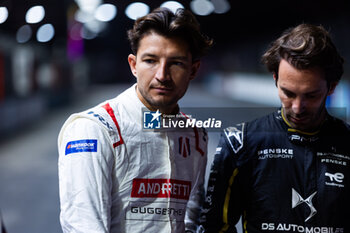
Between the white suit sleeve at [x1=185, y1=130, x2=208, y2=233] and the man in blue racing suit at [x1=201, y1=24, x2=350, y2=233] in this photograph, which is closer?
the man in blue racing suit at [x1=201, y1=24, x2=350, y2=233]

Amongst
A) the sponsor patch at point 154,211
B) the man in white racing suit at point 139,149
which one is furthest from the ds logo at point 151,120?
the sponsor patch at point 154,211

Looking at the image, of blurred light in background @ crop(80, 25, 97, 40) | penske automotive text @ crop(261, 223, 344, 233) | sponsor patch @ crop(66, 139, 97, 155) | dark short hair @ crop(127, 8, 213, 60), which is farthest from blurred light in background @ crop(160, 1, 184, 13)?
penske automotive text @ crop(261, 223, 344, 233)

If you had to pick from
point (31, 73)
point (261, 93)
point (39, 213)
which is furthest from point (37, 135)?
point (261, 93)

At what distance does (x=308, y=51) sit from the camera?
1.29m

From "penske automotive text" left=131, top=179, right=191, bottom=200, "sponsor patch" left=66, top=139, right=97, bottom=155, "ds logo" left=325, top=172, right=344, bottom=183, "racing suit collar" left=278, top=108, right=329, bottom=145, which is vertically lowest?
"penske automotive text" left=131, top=179, right=191, bottom=200

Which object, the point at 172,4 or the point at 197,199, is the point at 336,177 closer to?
the point at 197,199

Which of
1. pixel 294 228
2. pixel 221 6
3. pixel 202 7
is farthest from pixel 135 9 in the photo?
pixel 294 228

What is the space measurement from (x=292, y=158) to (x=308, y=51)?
1.32 feet

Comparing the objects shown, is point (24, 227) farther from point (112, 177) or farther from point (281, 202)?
point (281, 202)

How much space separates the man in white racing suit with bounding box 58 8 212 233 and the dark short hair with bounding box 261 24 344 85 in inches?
10.9

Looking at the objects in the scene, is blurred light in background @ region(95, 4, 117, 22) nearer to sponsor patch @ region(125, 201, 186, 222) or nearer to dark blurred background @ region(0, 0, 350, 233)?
dark blurred background @ region(0, 0, 350, 233)

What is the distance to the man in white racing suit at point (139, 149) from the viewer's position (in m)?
1.26

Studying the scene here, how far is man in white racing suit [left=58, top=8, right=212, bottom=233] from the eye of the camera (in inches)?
49.4

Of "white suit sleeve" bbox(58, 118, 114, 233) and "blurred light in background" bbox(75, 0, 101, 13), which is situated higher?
"blurred light in background" bbox(75, 0, 101, 13)
